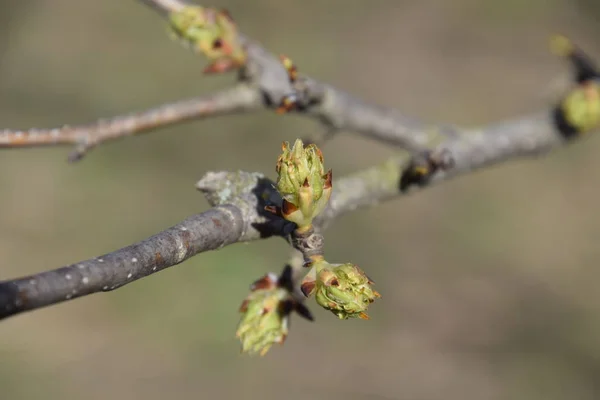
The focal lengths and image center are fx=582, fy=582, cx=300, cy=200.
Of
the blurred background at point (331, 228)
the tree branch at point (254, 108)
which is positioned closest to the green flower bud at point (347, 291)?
the tree branch at point (254, 108)

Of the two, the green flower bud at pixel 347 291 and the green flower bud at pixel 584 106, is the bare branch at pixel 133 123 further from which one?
the green flower bud at pixel 584 106

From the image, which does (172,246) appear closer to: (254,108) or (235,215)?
(235,215)

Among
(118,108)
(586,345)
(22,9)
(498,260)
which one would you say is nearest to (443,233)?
(498,260)

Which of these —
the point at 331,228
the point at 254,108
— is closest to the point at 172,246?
the point at 254,108

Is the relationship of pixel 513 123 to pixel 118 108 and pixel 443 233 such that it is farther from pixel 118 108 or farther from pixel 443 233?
pixel 118 108

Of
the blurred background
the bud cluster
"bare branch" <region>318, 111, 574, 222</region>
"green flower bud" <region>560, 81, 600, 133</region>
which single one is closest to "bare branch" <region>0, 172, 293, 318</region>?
the bud cluster
